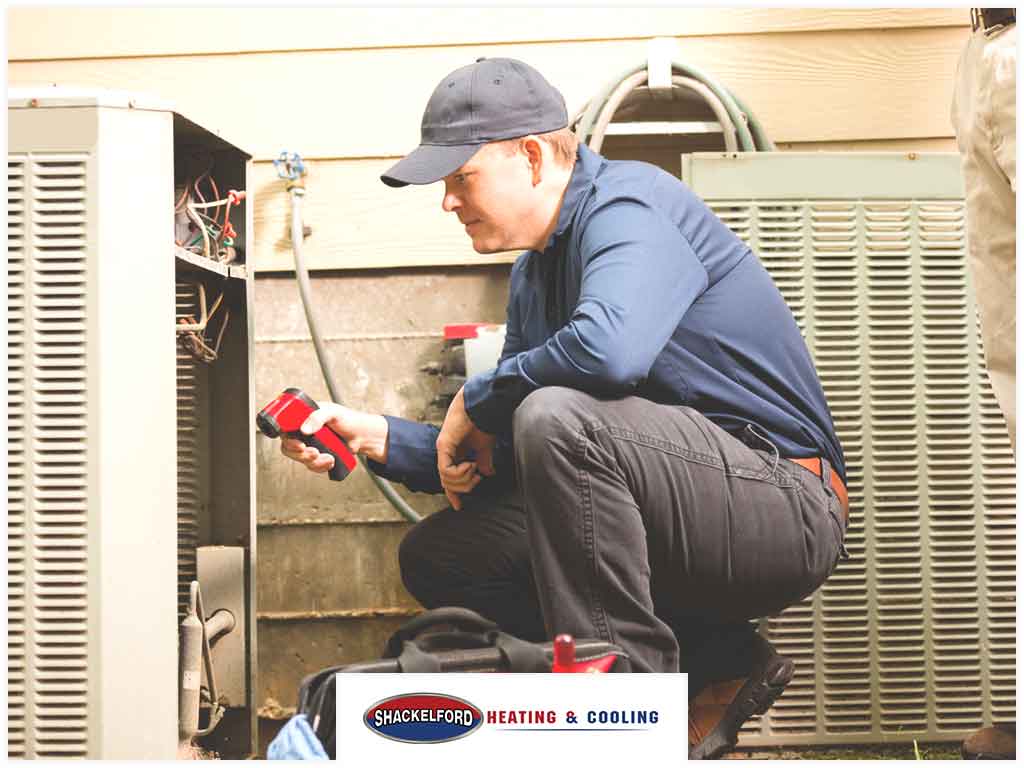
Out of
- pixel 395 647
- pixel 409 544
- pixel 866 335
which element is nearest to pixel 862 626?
pixel 866 335

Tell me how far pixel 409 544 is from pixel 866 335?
85 cm

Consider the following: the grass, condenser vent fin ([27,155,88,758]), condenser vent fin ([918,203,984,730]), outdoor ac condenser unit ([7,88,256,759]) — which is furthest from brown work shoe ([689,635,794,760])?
condenser vent fin ([27,155,88,758])

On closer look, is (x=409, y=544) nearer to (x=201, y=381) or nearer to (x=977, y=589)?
(x=201, y=381)

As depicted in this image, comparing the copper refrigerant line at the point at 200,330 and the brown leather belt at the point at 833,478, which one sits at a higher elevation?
the copper refrigerant line at the point at 200,330

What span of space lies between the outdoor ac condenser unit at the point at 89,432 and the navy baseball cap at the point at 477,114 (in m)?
0.38

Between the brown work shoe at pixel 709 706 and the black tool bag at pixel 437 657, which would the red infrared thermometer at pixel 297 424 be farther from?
the brown work shoe at pixel 709 706

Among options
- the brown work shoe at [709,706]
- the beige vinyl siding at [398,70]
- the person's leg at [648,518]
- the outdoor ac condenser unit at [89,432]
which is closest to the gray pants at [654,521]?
the person's leg at [648,518]

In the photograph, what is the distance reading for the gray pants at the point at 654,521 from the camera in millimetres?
1296

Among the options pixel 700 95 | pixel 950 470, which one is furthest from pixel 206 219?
pixel 950 470

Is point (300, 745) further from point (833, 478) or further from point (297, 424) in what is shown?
point (833, 478)

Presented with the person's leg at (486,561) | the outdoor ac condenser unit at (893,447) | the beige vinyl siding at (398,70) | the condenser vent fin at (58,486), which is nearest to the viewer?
the condenser vent fin at (58,486)

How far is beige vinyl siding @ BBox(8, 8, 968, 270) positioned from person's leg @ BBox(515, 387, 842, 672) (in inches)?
32.1

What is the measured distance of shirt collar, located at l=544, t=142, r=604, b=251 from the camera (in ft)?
4.97

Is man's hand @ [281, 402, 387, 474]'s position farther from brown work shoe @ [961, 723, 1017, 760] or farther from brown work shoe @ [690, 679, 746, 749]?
brown work shoe @ [961, 723, 1017, 760]
